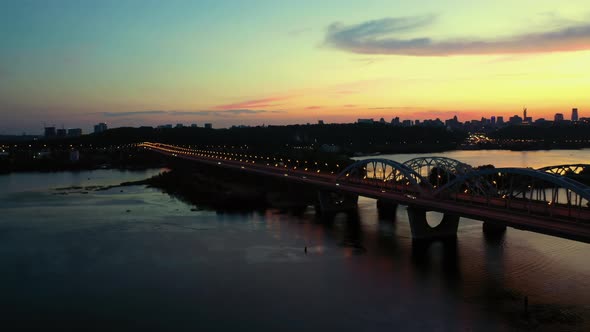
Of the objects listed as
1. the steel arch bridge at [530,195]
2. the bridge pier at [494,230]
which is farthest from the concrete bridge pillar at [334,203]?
the steel arch bridge at [530,195]

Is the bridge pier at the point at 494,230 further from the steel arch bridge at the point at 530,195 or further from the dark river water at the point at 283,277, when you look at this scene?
the steel arch bridge at the point at 530,195

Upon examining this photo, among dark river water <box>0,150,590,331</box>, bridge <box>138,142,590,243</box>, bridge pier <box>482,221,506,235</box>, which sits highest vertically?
bridge <box>138,142,590,243</box>

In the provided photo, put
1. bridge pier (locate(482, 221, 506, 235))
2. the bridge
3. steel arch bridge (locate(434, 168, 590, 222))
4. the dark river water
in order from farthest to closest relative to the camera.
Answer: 1. bridge pier (locate(482, 221, 506, 235))
2. steel arch bridge (locate(434, 168, 590, 222))
3. the bridge
4. the dark river water

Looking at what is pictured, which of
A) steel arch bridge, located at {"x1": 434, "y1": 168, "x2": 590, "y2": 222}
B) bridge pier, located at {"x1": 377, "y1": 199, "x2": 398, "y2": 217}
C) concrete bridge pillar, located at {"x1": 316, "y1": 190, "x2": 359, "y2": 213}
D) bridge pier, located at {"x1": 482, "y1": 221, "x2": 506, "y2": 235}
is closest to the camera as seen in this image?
steel arch bridge, located at {"x1": 434, "y1": 168, "x2": 590, "y2": 222}

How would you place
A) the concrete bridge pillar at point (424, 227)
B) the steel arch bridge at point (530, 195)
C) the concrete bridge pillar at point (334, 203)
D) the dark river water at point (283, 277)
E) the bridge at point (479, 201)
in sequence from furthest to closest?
the concrete bridge pillar at point (334, 203) < the concrete bridge pillar at point (424, 227) < the steel arch bridge at point (530, 195) < the bridge at point (479, 201) < the dark river water at point (283, 277)

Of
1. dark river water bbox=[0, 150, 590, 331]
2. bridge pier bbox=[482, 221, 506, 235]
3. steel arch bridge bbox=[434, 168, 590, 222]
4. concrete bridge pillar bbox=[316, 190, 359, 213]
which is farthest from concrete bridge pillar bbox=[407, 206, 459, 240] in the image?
concrete bridge pillar bbox=[316, 190, 359, 213]

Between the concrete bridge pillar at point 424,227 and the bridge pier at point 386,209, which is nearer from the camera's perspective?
the concrete bridge pillar at point 424,227

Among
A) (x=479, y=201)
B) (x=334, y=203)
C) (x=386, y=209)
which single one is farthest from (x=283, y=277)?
(x=334, y=203)

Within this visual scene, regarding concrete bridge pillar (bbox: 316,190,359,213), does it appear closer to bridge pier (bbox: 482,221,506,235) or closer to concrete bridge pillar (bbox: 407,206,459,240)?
concrete bridge pillar (bbox: 407,206,459,240)
